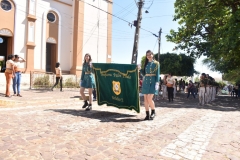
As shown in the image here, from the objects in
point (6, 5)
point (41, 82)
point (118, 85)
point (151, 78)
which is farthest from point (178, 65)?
point (151, 78)

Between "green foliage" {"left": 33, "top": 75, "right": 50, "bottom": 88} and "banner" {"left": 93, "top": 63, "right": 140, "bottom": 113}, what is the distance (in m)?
10.1

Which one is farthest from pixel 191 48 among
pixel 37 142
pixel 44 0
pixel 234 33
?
pixel 37 142

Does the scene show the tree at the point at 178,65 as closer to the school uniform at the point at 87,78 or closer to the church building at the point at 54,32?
the church building at the point at 54,32

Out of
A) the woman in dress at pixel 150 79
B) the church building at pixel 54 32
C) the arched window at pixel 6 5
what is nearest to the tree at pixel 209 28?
the church building at pixel 54 32

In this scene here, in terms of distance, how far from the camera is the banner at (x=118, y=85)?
6156 millimetres

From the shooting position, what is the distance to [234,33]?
1245cm

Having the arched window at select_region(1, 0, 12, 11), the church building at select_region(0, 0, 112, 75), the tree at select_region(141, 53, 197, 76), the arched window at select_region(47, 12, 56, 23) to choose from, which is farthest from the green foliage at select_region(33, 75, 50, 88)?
the tree at select_region(141, 53, 197, 76)

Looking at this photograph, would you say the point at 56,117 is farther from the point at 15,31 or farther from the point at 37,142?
the point at 15,31

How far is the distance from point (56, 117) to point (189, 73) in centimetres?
2644

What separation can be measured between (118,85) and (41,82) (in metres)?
11.0

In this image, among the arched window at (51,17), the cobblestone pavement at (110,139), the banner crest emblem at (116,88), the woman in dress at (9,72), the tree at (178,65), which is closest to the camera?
the cobblestone pavement at (110,139)

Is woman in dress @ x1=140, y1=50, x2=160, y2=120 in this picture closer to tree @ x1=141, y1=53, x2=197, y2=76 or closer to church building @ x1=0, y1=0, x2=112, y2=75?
church building @ x1=0, y1=0, x2=112, y2=75

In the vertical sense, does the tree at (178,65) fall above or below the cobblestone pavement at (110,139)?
above

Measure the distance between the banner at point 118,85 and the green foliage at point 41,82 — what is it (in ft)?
33.2
